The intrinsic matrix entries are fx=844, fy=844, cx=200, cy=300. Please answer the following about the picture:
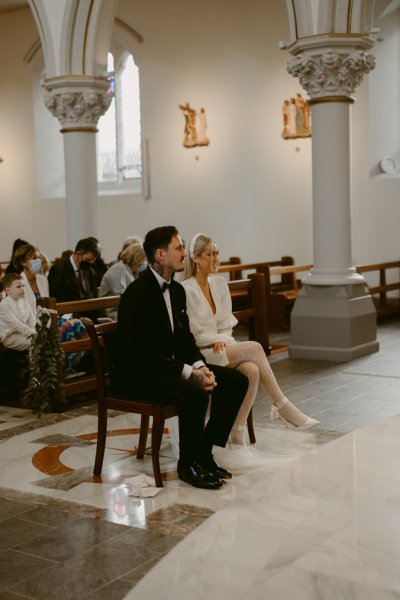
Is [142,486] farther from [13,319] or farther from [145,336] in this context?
[13,319]

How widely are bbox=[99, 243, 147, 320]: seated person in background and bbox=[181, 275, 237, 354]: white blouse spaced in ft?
8.29

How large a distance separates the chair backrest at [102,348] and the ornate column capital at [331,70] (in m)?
4.43

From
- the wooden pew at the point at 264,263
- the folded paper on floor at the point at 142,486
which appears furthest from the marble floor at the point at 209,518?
the wooden pew at the point at 264,263

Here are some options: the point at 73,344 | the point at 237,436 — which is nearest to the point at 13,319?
the point at 73,344

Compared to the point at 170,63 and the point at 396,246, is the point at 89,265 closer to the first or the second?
the point at 396,246

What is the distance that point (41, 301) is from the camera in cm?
645

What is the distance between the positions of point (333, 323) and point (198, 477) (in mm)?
4303

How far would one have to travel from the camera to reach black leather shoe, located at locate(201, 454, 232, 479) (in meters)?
4.53

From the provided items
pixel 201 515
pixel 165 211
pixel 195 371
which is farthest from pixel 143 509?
pixel 165 211

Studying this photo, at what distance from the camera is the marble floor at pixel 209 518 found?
3256mm

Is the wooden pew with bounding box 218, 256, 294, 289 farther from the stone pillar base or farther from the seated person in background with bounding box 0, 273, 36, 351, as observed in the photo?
the seated person in background with bounding box 0, 273, 36, 351

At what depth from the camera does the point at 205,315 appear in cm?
513

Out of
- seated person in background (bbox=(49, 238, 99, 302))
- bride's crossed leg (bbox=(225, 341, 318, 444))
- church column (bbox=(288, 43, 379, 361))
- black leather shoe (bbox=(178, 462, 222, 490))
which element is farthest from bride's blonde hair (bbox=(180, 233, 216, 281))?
church column (bbox=(288, 43, 379, 361))

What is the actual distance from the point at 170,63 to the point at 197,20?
82 centimetres
